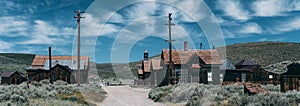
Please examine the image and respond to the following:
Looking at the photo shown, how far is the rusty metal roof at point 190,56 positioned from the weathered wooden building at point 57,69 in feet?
52.9

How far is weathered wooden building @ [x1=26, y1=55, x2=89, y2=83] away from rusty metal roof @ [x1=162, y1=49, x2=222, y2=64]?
16.1 metres

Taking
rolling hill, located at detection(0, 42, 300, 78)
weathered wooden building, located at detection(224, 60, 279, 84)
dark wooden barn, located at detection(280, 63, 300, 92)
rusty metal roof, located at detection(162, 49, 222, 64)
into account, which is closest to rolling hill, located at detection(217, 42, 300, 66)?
rolling hill, located at detection(0, 42, 300, 78)

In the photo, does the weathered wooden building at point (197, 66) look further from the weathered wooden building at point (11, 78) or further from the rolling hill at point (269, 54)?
the rolling hill at point (269, 54)

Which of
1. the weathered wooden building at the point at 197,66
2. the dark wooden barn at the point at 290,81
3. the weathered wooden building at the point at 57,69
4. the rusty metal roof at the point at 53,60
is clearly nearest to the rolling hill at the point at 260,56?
the rusty metal roof at the point at 53,60

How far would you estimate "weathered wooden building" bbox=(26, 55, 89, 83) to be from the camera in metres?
45.2

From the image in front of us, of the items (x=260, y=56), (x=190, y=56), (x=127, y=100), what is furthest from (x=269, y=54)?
(x=127, y=100)

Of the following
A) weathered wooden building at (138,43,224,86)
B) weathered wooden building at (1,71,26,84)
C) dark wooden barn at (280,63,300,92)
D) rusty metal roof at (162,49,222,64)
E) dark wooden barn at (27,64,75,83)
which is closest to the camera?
dark wooden barn at (280,63,300,92)

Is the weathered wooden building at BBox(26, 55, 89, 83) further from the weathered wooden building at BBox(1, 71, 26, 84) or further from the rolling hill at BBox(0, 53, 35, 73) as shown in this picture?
the rolling hill at BBox(0, 53, 35, 73)

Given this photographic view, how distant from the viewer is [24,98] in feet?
49.5

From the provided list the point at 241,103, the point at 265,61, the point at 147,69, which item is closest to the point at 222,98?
the point at 241,103

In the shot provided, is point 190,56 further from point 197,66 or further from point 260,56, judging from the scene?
point 260,56

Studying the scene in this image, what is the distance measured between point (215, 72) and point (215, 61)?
51.1 inches

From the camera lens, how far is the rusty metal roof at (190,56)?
3331 cm

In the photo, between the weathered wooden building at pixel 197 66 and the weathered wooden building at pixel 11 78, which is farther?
the weathered wooden building at pixel 11 78
